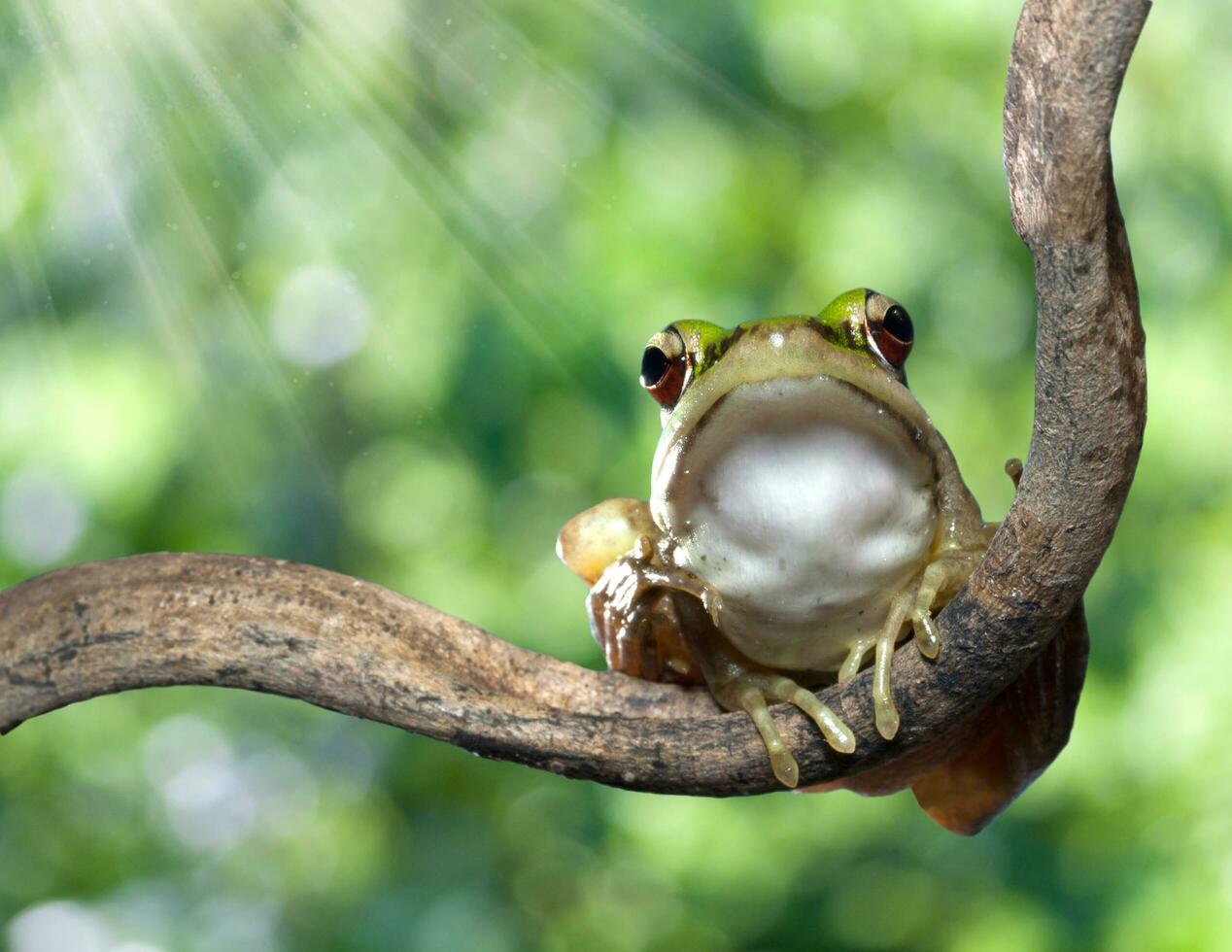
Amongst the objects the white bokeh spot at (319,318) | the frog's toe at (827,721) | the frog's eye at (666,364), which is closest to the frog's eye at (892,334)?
the frog's eye at (666,364)

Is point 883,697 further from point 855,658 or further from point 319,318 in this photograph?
point 319,318

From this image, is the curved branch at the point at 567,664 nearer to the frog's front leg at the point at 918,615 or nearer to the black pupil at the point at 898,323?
the frog's front leg at the point at 918,615

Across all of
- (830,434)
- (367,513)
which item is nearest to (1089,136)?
(830,434)

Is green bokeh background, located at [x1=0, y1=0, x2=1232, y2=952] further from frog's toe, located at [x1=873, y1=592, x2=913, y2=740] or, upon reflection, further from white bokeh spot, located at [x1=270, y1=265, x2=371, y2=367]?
frog's toe, located at [x1=873, y1=592, x2=913, y2=740]

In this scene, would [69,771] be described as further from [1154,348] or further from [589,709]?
[1154,348]

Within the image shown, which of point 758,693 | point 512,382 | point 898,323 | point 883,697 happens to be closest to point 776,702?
point 758,693

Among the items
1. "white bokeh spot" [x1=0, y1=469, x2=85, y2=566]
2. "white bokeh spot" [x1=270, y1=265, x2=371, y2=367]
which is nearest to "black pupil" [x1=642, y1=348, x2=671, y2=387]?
"white bokeh spot" [x1=270, y1=265, x2=371, y2=367]

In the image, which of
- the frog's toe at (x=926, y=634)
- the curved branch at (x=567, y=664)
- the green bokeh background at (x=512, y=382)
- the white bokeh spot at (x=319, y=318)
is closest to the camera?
the curved branch at (x=567, y=664)
